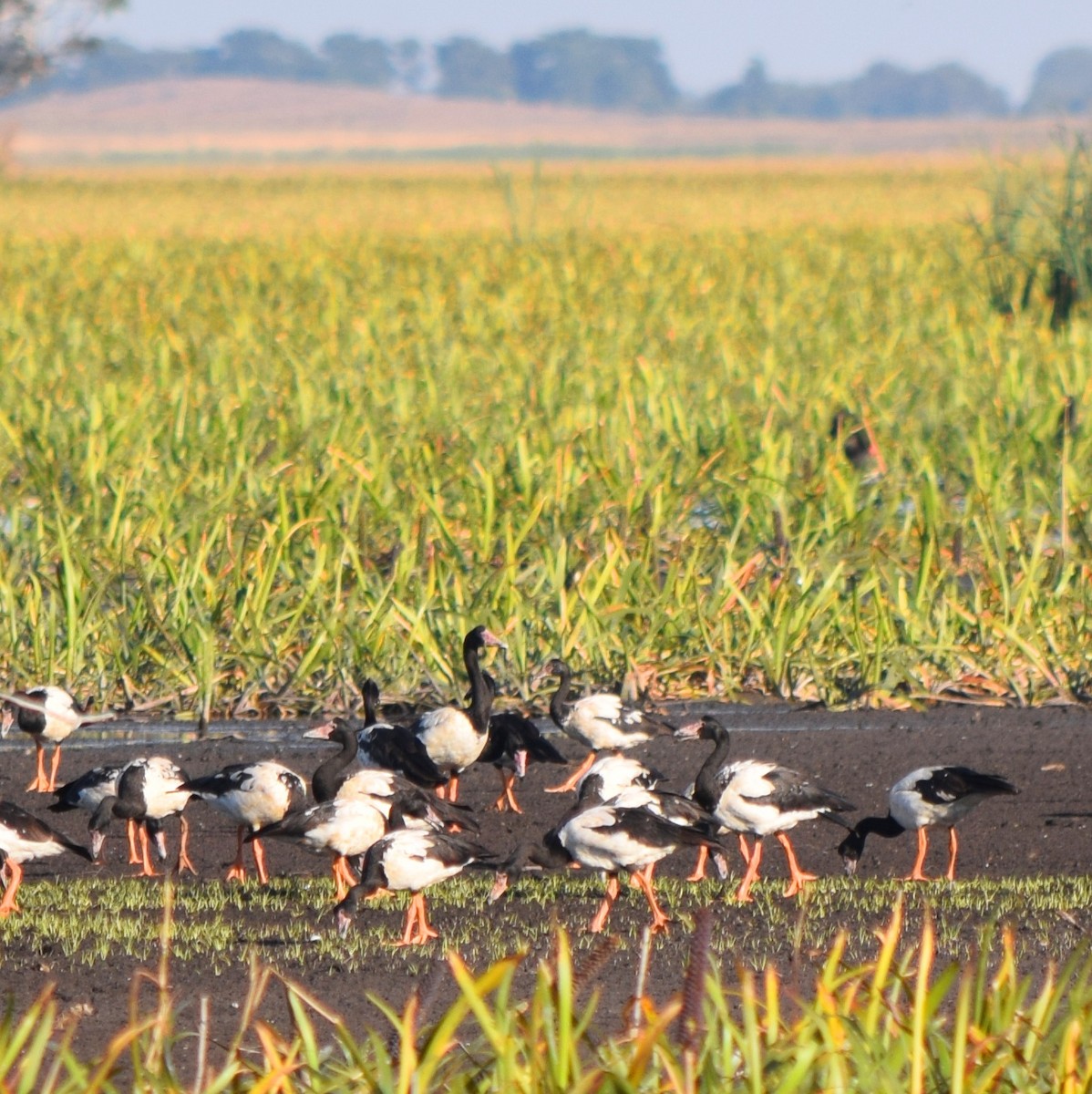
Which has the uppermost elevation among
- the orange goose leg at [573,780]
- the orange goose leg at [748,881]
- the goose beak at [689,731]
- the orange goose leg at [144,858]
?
the goose beak at [689,731]

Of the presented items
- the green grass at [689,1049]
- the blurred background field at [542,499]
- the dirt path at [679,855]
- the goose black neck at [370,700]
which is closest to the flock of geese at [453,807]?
the dirt path at [679,855]

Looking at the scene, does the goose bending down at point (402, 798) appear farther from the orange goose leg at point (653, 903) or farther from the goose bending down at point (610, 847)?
the orange goose leg at point (653, 903)

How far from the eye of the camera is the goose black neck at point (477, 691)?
24.1 feet

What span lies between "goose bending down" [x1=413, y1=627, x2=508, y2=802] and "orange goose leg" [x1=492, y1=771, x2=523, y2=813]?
17 cm

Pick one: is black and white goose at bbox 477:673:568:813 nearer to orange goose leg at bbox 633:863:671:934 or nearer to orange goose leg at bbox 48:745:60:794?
orange goose leg at bbox 633:863:671:934

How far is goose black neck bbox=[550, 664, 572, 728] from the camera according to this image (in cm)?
778

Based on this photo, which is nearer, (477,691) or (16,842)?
(16,842)

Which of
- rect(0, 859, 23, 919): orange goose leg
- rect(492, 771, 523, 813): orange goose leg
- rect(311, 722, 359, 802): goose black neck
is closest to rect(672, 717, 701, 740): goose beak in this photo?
rect(492, 771, 523, 813): orange goose leg

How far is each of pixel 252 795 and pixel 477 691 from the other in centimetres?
119

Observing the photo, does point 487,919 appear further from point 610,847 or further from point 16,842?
point 16,842

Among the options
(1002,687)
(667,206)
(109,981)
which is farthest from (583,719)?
(667,206)

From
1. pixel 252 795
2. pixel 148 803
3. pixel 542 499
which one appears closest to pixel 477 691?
pixel 252 795

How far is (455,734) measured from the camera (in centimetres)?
727

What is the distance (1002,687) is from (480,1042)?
519 centimetres
